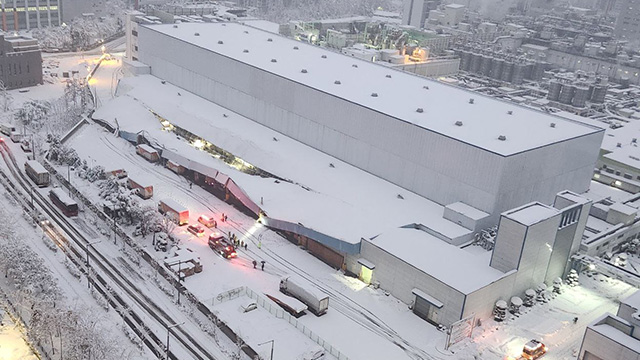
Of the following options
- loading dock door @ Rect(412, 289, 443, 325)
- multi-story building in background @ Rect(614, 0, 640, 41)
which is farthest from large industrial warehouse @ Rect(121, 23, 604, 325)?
multi-story building in background @ Rect(614, 0, 640, 41)

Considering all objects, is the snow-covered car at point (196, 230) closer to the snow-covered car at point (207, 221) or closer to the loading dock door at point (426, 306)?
the snow-covered car at point (207, 221)

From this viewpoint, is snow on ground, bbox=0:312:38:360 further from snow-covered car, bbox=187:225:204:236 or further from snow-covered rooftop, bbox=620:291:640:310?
snow-covered rooftop, bbox=620:291:640:310

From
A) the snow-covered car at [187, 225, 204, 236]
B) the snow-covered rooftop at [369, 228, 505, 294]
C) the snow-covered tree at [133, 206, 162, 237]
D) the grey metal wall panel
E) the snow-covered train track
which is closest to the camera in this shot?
the snow-covered train track

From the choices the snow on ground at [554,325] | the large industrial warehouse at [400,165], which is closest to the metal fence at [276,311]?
the large industrial warehouse at [400,165]

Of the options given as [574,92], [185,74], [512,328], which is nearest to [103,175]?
[185,74]

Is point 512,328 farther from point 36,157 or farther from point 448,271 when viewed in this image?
point 36,157

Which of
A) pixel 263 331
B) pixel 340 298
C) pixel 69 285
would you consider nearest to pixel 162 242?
pixel 69 285
